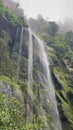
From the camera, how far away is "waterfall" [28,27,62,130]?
140 ft

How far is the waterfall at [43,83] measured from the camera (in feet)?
140

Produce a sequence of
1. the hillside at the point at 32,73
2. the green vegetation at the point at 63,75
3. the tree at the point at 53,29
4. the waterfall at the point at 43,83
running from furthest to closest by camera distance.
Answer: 1. the tree at the point at 53,29
2. the green vegetation at the point at 63,75
3. the waterfall at the point at 43,83
4. the hillside at the point at 32,73

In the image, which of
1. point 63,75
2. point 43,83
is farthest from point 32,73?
point 63,75

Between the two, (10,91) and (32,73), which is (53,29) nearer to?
(32,73)

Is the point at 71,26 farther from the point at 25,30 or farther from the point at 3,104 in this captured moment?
the point at 3,104

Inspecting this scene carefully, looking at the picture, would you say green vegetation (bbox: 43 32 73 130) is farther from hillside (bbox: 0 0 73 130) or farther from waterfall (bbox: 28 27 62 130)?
waterfall (bbox: 28 27 62 130)

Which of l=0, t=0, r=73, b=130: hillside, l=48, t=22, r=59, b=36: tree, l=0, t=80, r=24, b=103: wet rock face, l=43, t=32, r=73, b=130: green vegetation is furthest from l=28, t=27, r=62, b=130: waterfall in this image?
l=48, t=22, r=59, b=36: tree

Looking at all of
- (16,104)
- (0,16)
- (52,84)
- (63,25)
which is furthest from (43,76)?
(63,25)

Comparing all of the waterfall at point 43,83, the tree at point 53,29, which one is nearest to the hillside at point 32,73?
the waterfall at point 43,83

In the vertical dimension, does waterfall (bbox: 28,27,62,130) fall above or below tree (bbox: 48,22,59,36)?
below

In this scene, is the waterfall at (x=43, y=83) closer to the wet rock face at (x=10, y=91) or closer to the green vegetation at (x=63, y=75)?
the green vegetation at (x=63, y=75)

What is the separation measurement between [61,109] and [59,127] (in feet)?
13.4

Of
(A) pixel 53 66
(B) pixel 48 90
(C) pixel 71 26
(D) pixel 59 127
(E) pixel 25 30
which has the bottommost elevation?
(D) pixel 59 127

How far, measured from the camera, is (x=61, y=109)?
45.8 m
